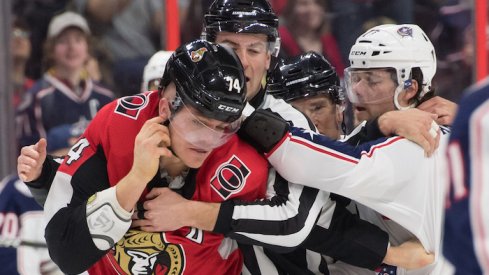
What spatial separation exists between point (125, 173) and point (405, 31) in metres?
0.99

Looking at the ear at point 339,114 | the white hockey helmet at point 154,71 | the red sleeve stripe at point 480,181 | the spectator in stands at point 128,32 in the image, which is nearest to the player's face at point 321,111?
the ear at point 339,114

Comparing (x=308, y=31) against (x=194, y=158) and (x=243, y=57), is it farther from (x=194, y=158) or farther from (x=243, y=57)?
(x=194, y=158)

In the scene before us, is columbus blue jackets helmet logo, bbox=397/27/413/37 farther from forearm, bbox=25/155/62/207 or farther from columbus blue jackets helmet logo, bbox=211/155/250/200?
forearm, bbox=25/155/62/207

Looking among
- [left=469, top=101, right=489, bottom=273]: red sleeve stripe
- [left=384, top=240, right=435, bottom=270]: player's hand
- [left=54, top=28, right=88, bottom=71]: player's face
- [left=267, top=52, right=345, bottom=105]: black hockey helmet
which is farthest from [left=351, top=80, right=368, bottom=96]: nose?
[left=54, top=28, right=88, bottom=71]: player's face

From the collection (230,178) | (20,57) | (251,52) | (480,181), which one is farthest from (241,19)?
Answer: (20,57)

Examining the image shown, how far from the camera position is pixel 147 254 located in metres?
2.29

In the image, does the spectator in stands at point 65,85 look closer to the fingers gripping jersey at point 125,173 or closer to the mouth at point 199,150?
the fingers gripping jersey at point 125,173

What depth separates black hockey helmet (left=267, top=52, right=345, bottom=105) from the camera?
2.96 meters

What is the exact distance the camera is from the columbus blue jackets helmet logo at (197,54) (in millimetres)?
2173

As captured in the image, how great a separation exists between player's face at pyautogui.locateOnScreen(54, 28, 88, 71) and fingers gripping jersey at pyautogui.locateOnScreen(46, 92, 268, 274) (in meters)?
2.49

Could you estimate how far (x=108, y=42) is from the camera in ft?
15.7

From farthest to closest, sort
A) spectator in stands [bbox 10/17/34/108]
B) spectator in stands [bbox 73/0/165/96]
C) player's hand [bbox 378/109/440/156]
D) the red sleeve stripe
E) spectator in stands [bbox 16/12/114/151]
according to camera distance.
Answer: spectator in stands [bbox 73/0/165/96]
spectator in stands [bbox 16/12/114/151]
spectator in stands [bbox 10/17/34/108]
player's hand [bbox 378/109/440/156]
the red sleeve stripe

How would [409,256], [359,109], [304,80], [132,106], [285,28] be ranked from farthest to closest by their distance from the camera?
[285,28] → [304,80] → [359,109] → [409,256] → [132,106]

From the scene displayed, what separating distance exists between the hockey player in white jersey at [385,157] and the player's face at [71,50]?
2.29 metres
